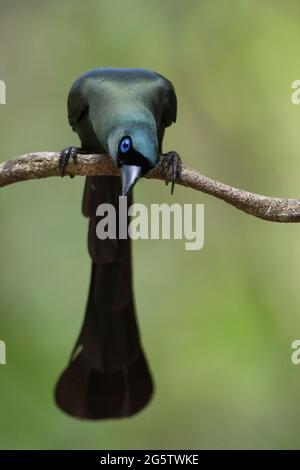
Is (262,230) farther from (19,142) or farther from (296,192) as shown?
(19,142)

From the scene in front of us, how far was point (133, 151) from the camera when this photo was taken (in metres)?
3.82

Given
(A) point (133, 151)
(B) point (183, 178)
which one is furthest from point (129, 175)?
(B) point (183, 178)

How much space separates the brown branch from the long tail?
1.05 metres

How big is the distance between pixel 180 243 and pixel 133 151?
109 inches

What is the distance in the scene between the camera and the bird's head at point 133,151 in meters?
3.80

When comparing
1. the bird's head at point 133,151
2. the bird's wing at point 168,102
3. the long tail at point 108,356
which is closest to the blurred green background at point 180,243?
the long tail at point 108,356

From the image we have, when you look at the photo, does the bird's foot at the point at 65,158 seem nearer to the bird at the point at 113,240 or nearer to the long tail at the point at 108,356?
the bird at the point at 113,240

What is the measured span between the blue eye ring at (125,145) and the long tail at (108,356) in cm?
136

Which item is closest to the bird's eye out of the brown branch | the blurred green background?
the brown branch

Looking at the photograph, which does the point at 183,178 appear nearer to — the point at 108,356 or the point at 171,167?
the point at 171,167

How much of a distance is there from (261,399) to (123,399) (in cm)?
114

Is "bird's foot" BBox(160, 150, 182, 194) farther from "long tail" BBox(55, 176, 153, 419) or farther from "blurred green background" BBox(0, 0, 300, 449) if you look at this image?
"blurred green background" BBox(0, 0, 300, 449)

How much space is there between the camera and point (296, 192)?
643 cm

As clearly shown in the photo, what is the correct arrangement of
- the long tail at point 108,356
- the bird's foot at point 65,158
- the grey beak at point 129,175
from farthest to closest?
1. the long tail at point 108,356
2. the bird's foot at point 65,158
3. the grey beak at point 129,175
